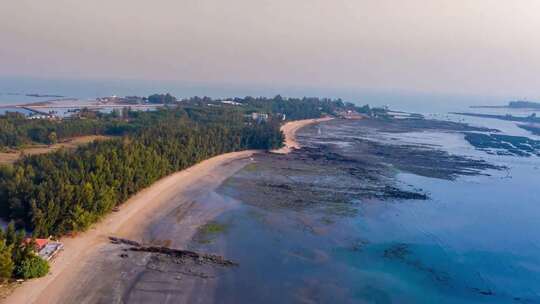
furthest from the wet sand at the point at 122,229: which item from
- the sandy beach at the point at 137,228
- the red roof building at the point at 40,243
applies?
the red roof building at the point at 40,243

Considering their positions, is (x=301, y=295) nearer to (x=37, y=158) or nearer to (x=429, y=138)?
(x=37, y=158)

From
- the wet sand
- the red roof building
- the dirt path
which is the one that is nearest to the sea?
the wet sand

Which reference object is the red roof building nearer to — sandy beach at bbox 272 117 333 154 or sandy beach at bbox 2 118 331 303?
sandy beach at bbox 2 118 331 303

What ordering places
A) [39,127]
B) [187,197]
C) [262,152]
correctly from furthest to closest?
[262,152] < [39,127] < [187,197]

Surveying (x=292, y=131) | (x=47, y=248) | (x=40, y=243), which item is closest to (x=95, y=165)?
(x=40, y=243)

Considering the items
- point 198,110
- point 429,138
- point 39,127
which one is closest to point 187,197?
point 39,127

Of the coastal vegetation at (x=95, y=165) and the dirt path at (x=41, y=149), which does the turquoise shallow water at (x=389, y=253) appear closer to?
the coastal vegetation at (x=95, y=165)

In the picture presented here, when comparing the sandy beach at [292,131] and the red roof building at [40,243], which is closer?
the red roof building at [40,243]
